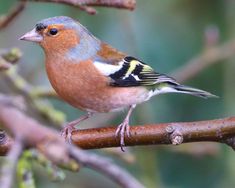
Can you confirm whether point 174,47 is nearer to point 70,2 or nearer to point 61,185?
point 61,185

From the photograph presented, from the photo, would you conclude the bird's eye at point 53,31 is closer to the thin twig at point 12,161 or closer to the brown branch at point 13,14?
the brown branch at point 13,14

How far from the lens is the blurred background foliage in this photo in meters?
3.96

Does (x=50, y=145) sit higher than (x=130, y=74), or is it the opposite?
(x=50, y=145)

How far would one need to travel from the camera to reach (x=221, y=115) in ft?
13.9

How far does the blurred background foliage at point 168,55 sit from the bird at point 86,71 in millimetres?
831

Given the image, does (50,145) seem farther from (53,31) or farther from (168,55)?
(168,55)

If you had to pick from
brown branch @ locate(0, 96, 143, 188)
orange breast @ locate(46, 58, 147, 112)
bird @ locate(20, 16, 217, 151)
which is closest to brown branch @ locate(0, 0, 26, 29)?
bird @ locate(20, 16, 217, 151)

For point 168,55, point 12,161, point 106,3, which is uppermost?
point 12,161

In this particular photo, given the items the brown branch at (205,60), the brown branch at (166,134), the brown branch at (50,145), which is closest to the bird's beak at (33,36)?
the brown branch at (166,134)

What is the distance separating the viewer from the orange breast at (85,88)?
104 inches

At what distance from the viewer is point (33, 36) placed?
8.93ft

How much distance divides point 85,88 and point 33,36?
1.24ft

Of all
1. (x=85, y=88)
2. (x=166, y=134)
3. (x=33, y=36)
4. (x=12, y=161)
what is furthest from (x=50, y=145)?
(x=33, y=36)

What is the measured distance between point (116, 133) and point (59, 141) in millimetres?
1460
